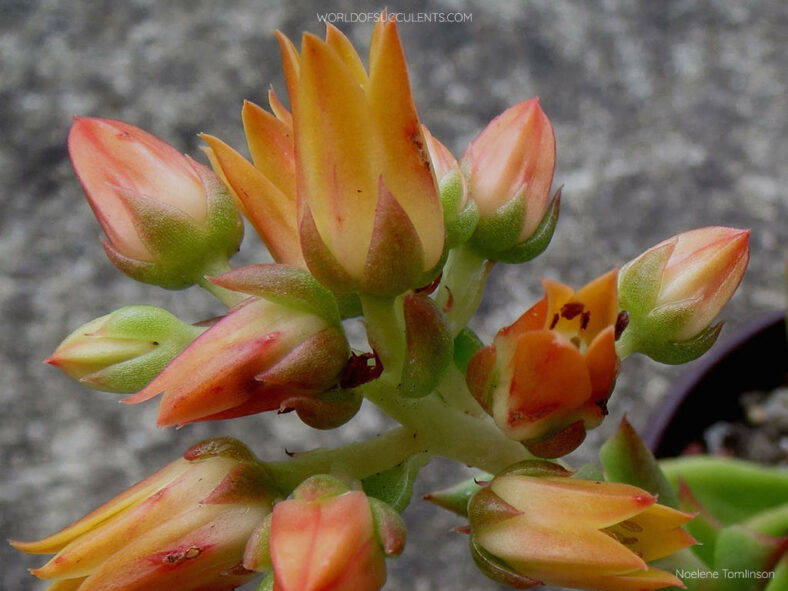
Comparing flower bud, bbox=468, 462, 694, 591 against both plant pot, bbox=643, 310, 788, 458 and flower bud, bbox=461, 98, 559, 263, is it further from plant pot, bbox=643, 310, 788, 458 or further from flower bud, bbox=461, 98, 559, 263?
plant pot, bbox=643, 310, 788, 458

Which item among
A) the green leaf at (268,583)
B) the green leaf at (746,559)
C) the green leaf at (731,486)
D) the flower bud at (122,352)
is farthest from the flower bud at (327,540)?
the green leaf at (731,486)

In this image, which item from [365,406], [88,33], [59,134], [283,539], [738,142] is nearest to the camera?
[283,539]

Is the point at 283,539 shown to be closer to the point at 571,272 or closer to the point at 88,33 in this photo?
the point at 571,272

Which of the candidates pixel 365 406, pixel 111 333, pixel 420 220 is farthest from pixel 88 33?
pixel 420 220

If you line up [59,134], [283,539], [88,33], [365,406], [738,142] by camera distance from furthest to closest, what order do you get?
[88,33], [59,134], [738,142], [365,406], [283,539]

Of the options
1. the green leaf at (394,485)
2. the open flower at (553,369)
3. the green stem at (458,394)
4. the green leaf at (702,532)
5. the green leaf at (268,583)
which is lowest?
the green leaf at (702,532)

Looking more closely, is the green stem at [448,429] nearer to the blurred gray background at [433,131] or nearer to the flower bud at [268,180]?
the flower bud at [268,180]
